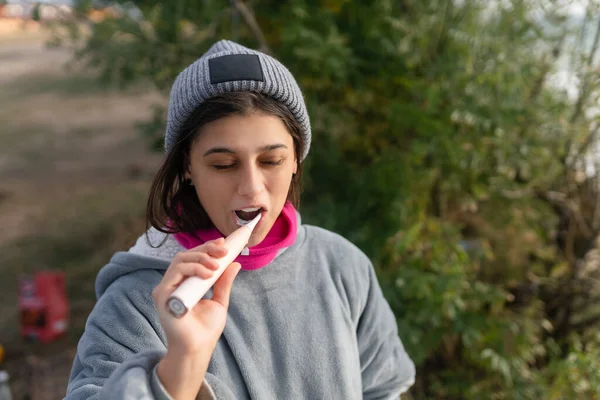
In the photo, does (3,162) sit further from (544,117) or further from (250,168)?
(250,168)

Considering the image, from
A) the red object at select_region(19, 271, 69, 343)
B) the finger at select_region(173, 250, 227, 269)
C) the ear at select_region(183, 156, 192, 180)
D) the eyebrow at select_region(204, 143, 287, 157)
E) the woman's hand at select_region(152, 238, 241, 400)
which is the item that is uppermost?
the eyebrow at select_region(204, 143, 287, 157)

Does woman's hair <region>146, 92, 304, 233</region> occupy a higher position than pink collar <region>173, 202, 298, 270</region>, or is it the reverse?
woman's hair <region>146, 92, 304, 233</region>

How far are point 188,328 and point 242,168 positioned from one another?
0.39 m

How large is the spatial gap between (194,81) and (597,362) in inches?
90.4

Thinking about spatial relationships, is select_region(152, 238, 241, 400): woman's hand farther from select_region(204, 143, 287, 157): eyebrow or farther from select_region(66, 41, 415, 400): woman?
select_region(204, 143, 287, 157): eyebrow

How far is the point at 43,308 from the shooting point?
431 cm

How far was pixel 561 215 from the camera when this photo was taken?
3551mm

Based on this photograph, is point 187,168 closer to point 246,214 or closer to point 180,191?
point 180,191

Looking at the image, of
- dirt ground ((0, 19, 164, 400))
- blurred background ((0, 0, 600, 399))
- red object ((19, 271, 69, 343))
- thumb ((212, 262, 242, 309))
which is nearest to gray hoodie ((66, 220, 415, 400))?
thumb ((212, 262, 242, 309))

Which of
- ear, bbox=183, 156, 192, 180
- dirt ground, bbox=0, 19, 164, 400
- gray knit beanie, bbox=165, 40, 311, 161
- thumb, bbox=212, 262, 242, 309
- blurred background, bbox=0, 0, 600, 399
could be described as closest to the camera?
thumb, bbox=212, 262, 242, 309

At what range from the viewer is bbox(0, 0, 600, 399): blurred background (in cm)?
290

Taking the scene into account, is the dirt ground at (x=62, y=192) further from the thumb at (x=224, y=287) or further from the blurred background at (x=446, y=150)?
the thumb at (x=224, y=287)

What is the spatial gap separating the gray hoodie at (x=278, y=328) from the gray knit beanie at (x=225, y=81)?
336 millimetres

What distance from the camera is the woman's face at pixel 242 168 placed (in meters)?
1.31
